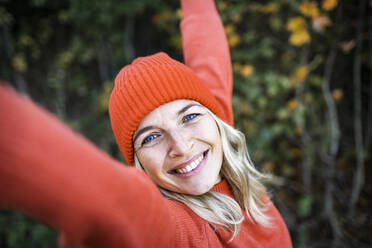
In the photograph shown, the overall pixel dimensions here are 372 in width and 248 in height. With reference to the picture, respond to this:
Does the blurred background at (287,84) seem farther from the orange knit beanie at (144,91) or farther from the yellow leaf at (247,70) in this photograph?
the orange knit beanie at (144,91)

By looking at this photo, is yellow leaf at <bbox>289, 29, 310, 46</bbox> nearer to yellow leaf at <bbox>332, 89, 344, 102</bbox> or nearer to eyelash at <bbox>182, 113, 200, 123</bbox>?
yellow leaf at <bbox>332, 89, 344, 102</bbox>

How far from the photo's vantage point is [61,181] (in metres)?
0.49

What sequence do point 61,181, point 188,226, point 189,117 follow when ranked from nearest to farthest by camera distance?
point 61,181, point 188,226, point 189,117

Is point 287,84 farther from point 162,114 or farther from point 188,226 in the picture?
point 188,226

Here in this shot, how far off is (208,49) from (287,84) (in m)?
1.41

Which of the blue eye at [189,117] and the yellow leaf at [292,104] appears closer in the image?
the blue eye at [189,117]

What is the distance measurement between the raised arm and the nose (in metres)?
→ 0.60

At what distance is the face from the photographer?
1.14m

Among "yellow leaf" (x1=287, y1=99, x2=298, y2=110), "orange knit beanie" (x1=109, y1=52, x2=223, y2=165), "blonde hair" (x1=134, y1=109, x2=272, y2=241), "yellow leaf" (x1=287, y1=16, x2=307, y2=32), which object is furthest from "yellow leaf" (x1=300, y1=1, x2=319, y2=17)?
"orange knit beanie" (x1=109, y1=52, x2=223, y2=165)

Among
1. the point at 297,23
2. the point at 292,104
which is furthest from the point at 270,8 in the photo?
the point at 292,104

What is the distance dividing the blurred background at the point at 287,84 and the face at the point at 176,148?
5.78 ft

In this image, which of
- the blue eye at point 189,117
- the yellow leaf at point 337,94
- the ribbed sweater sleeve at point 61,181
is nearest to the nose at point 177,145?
the blue eye at point 189,117

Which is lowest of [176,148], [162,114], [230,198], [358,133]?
[358,133]

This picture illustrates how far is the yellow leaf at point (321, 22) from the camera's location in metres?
2.35
